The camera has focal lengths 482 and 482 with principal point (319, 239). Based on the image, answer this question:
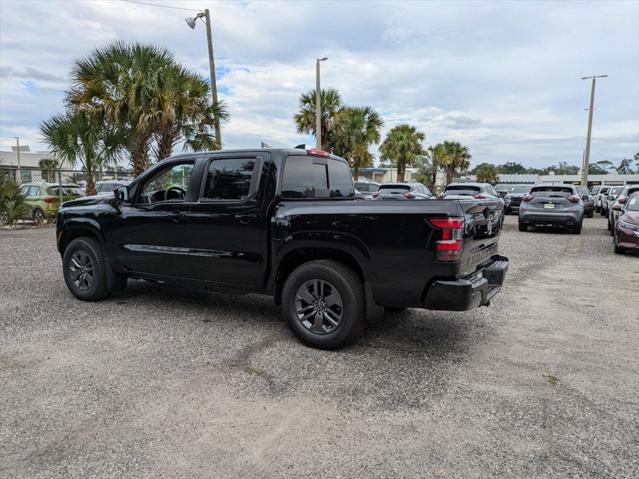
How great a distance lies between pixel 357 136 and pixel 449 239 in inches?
1094

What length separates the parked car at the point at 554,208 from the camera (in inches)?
558

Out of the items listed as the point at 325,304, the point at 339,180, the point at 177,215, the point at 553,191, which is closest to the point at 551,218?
the point at 553,191

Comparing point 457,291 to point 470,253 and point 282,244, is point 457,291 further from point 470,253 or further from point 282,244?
point 282,244

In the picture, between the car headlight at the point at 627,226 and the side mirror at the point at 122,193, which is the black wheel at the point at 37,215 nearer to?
the side mirror at the point at 122,193

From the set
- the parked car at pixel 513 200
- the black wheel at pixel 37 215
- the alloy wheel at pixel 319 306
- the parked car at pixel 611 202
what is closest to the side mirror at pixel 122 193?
the alloy wheel at pixel 319 306

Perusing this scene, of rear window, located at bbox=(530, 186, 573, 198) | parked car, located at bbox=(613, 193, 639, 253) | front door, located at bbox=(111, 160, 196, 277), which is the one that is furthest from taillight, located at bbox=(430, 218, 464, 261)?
rear window, located at bbox=(530, 186, 573, 198)

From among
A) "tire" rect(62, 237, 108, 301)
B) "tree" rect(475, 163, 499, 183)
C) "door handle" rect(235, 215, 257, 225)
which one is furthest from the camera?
"tree" rect(475, 163, 499, 183)

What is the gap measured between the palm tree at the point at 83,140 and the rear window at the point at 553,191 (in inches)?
520

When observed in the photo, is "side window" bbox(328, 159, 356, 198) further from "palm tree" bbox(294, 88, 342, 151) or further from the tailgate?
"palm tree" bbox(294, 88, 342, 151)

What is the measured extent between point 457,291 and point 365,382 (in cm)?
103

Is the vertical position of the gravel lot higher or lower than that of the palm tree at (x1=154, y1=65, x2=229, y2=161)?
lower

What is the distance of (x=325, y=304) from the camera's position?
14.4ft

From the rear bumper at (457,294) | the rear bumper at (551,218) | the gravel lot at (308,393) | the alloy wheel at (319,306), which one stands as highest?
the rear bumper at (457,294)

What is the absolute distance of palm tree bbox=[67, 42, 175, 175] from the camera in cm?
1495
